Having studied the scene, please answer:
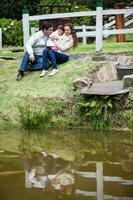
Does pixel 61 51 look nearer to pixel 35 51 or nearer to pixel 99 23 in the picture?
pixel 35 51

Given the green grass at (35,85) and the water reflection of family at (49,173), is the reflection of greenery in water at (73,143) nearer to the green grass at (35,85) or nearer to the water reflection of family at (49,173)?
the water reflection of family at (49,173)

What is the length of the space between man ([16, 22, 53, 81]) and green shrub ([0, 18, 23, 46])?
903 cm

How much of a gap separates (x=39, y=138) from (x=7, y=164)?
1.90 meters

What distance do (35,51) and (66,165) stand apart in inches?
184

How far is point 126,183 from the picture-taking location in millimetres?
6305

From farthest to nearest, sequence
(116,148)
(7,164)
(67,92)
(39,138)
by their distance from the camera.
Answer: (67,92)
(39,138)
(116,148)
(7,164)

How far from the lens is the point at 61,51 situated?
12117 mm

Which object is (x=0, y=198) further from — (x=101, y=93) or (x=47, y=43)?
(x=47, y=43)

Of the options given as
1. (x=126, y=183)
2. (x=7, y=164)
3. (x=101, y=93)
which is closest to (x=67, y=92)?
(x=101, y=93)

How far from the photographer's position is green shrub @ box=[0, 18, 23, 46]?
20.5m

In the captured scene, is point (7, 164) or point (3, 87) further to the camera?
point (3, 87)

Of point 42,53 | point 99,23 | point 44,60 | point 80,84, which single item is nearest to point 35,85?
point 44,60

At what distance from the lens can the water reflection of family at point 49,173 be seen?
6352 mm

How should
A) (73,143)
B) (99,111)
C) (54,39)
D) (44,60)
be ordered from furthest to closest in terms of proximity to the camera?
(54,39)
(44,60)
(99,111)
(73,143)
